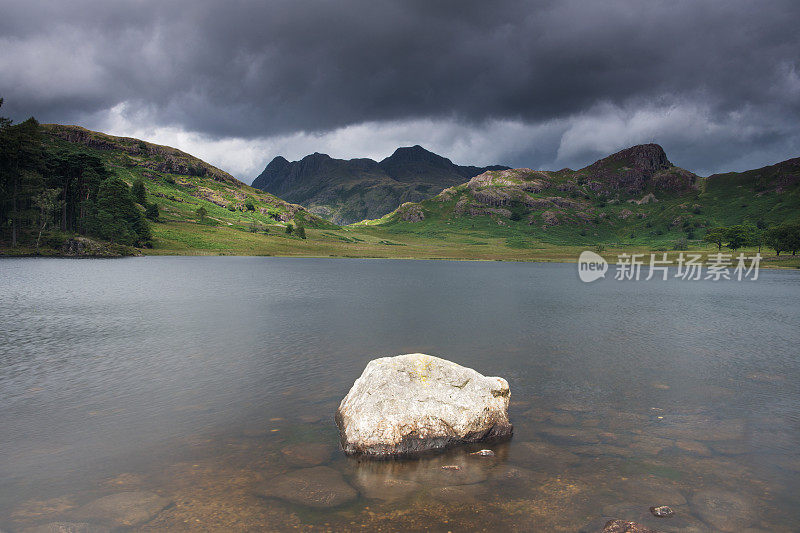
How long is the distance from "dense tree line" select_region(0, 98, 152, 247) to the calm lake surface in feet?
416

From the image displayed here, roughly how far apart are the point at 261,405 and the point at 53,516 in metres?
9.52

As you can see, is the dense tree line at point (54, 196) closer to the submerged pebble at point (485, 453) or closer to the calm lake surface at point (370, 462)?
the calm lake surface at point (370, 462)

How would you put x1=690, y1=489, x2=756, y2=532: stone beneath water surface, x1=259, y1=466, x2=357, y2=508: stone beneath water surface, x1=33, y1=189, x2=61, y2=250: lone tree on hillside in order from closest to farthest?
x1=690, y1=489, x2=756, y2=532: stone beneath water surface
x1=259, y1=466, x2=357, y2=508: stone beneath water surface
x1=33, y1=189, x2=61, y2=250: lone tree on hillside

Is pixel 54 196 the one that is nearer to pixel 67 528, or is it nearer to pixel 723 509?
pixel 67 528

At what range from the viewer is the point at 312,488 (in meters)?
12.9

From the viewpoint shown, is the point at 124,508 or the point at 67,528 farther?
the point at 124,508

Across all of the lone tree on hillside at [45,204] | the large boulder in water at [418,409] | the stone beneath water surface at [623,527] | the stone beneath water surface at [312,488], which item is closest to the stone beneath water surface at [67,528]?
the stone beneath water surface at [312,488]

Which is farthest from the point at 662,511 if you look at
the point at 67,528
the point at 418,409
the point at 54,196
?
the point at 54,196

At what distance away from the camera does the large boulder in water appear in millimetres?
15281

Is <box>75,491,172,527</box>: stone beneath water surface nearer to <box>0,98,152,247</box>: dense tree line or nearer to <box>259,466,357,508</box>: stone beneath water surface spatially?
<box>259,466,357,508</box>: stone beneath water surface

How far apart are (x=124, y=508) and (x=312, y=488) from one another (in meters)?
5.23

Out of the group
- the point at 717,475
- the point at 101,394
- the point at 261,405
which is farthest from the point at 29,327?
the point at 717,475

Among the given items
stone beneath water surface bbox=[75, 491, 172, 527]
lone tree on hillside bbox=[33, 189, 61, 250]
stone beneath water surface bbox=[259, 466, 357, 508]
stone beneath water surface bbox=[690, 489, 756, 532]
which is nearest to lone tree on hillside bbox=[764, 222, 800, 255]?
stone beneath water surface bbox=[690, 489, 756, 532]

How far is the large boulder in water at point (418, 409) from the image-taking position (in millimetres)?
15281
